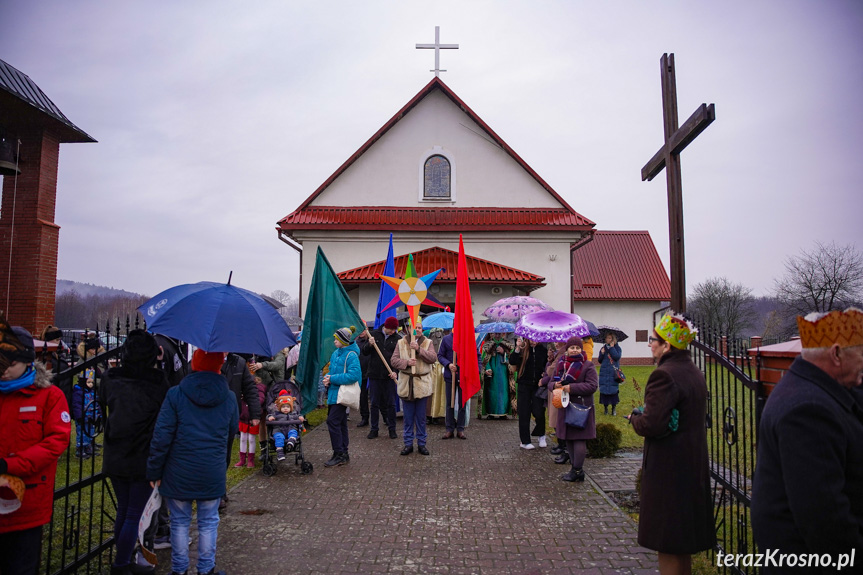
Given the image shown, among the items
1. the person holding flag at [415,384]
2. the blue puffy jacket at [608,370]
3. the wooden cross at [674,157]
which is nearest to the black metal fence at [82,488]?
the person holding flag at [415,384]

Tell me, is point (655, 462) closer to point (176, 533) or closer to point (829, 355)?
point (829, 355)

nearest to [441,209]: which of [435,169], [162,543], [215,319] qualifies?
[435,169]

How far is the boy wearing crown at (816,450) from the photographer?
2.48 m

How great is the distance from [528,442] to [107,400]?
23.5ft

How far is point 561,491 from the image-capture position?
7422mm

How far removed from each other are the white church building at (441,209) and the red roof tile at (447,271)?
199 millimetres

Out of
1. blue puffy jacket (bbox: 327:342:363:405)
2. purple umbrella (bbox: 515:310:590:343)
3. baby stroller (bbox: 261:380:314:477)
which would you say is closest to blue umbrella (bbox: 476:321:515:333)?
purple umbrella (bbox: 515:310:590:343)

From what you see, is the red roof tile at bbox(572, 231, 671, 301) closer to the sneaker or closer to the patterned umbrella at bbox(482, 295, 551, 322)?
the patterned umbrella at bbox(482, 295, 551, 322)

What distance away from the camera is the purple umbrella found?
338 inches

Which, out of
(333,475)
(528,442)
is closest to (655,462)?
(333,475)

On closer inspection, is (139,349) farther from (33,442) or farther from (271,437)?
(271,437)

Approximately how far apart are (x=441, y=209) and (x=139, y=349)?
1765 cm

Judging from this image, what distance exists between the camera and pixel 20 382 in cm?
361

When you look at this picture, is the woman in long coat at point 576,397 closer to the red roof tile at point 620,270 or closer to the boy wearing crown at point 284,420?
the boy wearing crown at point 284,420
